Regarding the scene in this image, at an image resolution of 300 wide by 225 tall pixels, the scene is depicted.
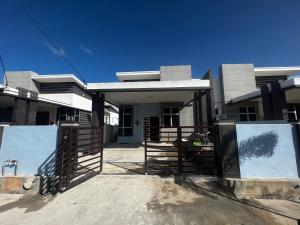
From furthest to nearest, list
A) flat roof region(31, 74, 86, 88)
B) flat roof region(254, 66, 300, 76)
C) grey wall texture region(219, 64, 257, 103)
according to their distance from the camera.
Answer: flat roof region(254, 66, 300, 76)
grey wall texture region(219, 64, 257, 103)
flat roof region(31, 74, 86, 88)

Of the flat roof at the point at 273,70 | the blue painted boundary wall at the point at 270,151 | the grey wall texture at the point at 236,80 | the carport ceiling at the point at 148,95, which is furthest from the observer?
the flat roof at the point at 273,70

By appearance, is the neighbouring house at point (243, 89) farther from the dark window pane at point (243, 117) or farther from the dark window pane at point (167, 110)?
the dark window pane at point (167, 110)

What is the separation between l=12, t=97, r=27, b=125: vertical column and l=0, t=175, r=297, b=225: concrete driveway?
5.25 meters

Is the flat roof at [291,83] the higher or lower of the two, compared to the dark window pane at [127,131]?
higher

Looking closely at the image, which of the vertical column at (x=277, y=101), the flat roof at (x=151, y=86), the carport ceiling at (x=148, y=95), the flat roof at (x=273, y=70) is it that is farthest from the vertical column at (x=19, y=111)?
the flat roof at (x=273, y=70)

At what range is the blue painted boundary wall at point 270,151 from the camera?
4.96 meters

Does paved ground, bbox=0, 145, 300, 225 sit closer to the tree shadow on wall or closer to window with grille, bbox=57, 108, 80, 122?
the tree shadow on wall

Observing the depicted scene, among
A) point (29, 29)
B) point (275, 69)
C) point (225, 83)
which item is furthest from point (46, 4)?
point (275, 69)

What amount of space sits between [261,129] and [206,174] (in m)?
2.38

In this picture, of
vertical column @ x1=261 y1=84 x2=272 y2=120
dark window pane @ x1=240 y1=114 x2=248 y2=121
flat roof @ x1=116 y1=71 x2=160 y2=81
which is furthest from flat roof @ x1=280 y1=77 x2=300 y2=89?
flat roof @ x1=116 y1=71 x2=160 y2=81

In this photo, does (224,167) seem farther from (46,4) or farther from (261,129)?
(46,4)

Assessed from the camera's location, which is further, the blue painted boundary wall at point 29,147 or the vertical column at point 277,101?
the vertical column at point 277,101

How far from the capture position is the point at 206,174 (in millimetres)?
5652

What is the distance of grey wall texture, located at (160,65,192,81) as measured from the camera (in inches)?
639
